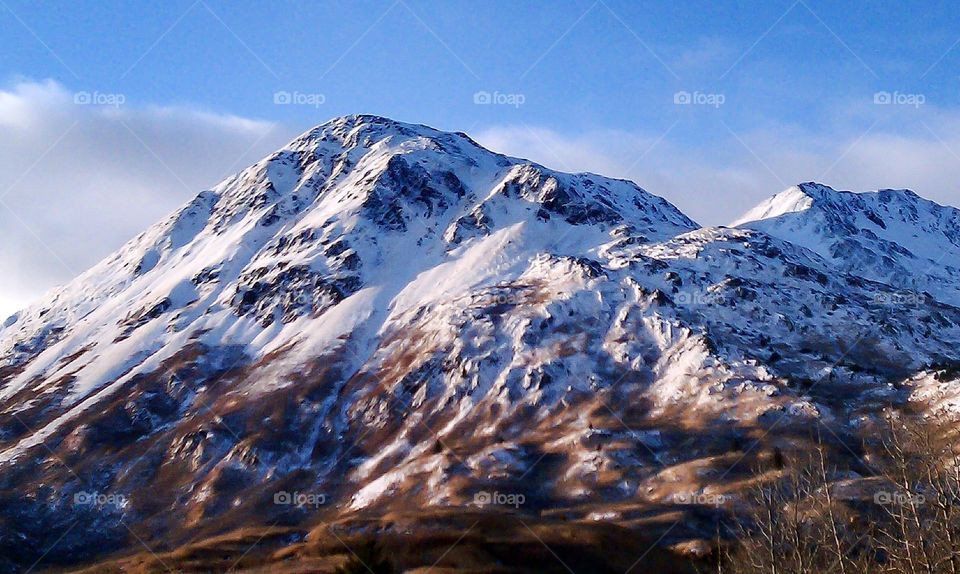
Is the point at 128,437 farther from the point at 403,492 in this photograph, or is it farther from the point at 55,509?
the point at 403,492

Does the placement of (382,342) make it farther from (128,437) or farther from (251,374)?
(128,437)

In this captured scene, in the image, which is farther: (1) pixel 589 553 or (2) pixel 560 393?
(2) pixel 560 393

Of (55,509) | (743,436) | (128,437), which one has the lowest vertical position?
(743,436)

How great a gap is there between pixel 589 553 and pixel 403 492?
5557 centimetres

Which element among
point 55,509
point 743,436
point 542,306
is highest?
point 542,306

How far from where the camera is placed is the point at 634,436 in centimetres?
12975

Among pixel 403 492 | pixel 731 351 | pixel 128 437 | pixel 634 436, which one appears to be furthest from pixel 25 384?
pixel 731 351

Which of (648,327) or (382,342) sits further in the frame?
(382,342)

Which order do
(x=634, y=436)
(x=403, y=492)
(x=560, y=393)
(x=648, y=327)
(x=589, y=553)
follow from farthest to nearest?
(x=648, y=327) < (x=560, y=393) < (x=634, y=436) < (x=403, y=492) < (x=589, y=553)

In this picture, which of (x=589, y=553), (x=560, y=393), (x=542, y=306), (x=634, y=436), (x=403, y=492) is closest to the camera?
(x=589, y=553)

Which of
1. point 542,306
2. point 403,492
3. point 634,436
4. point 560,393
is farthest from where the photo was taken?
point 542,306

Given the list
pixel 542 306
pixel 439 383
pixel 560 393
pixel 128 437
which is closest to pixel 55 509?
pixel 128 437

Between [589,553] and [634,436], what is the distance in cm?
6033

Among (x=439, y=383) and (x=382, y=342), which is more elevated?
(x=382, y=342)
